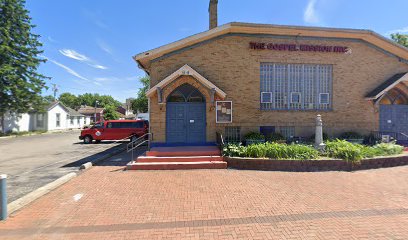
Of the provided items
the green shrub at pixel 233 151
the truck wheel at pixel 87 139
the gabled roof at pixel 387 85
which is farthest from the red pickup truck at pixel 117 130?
the gabled roof at pixel 387 85

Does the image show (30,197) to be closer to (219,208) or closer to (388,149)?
(219,208)

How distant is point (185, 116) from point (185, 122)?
322 millimetres

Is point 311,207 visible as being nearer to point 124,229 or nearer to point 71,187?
point 124,229

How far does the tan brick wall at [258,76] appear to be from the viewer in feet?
39.7

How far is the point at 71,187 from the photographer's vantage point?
7.00 meters

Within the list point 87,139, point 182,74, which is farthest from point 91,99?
point 182,74

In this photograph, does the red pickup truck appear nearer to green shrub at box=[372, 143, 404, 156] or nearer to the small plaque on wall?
the small plaque on wall

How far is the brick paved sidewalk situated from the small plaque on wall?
14.8 feet

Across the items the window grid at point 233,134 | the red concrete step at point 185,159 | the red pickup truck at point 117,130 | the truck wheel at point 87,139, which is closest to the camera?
the red concrete step at point 185,159

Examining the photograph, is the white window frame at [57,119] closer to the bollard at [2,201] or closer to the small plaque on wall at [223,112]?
the small plaque on wall at [223,112]

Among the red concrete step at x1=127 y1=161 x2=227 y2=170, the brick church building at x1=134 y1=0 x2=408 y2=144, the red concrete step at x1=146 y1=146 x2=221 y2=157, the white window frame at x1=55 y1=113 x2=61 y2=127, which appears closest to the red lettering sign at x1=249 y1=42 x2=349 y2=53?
the brick church building at x1=134 y1=0 x2=408 y2=144

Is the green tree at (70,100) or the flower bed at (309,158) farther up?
the green tree at (70,100)

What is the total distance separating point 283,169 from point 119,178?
620 cm

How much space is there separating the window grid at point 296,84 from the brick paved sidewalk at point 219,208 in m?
5.78
